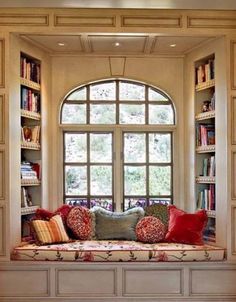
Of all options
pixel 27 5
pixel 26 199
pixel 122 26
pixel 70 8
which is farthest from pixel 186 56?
pixel 26 199

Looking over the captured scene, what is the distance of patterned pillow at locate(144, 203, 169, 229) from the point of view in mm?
6016

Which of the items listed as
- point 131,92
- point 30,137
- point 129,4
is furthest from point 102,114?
point 129,4

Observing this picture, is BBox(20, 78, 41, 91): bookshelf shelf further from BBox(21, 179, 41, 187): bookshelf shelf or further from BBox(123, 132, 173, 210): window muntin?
BBox(123, 132, 173, 210): window muntin

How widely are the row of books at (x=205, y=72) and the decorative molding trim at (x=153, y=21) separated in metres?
0.74

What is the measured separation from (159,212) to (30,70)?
7.33 feet

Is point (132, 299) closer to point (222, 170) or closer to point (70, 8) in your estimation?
point (222, 170)

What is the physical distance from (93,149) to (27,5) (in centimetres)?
207

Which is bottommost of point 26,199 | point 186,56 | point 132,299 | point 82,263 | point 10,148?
point 132,299

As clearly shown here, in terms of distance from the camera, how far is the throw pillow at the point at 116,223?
19.5ft

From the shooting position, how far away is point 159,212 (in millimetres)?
6066

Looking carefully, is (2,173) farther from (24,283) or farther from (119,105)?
(119,105)

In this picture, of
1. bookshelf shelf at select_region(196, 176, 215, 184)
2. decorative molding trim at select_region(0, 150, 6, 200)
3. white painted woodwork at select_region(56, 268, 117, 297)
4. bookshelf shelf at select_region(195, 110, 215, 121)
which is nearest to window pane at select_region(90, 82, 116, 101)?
bookshelf shelf at select_region(195, 110, 215, 121)

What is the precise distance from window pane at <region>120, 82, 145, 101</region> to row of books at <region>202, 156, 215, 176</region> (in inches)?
45.6

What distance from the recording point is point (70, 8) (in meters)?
5.27
